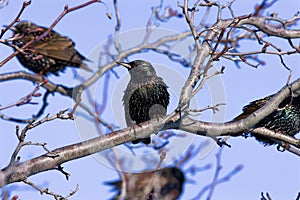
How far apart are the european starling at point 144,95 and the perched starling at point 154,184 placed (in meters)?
0.38

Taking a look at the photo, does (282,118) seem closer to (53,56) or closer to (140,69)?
(140,69)

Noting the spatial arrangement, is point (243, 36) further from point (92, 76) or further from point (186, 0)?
point (186, 0)

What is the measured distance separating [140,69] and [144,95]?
290 mm

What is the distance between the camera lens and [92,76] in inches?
296

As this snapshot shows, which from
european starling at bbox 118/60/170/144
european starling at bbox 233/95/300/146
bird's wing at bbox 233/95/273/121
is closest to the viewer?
european starling at bbox 118/60/170/144

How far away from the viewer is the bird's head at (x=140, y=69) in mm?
5391

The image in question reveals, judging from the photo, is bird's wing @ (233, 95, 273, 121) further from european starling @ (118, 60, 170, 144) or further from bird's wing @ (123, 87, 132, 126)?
bird's wing @ (123, 87, 132, 126)

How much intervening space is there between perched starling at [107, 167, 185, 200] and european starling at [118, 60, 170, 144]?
0.38 metres

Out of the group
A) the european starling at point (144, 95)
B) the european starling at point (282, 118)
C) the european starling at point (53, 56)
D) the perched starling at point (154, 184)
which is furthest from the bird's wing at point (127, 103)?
the european starling at point (53, 56)

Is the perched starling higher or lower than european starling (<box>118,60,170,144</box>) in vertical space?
lower

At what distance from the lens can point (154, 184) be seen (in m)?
4.16

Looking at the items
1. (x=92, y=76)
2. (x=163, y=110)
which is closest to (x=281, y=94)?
(x=163, y=110)

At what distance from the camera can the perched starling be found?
405 cm

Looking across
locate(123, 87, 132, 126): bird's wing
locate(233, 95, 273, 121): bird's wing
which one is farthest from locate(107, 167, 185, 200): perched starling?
locate(233, 95, 273, 121): bird's wing
